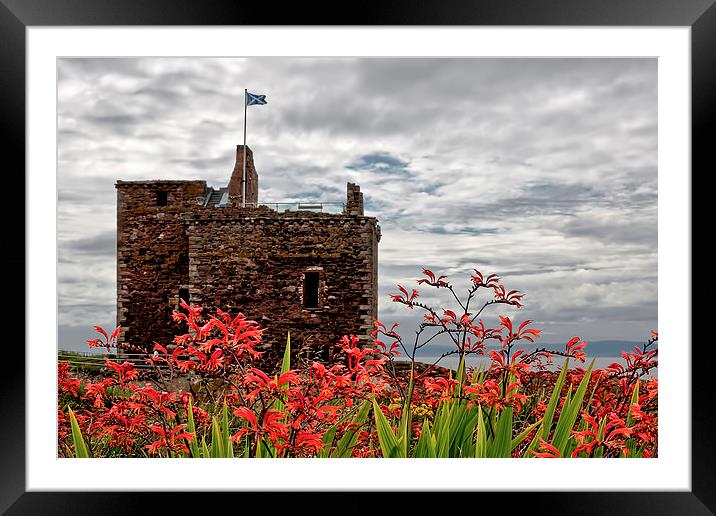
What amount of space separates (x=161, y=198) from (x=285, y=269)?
9.72ft

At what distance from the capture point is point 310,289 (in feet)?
27.8

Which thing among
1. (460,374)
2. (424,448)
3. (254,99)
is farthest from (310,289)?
(424,448)

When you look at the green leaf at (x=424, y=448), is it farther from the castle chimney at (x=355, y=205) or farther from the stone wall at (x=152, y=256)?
the stone wall at (x=152, y=256)

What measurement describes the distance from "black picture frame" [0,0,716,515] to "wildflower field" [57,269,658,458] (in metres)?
0.34

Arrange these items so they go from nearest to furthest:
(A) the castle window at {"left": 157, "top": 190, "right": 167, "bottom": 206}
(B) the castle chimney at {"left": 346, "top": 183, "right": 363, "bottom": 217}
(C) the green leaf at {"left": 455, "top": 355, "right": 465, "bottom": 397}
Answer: (C) the green leaf at {"left": 455, "top": 355, "right": 465, "bottom": 397} < (B) the castle chimney at {"left": 346, "top": 183, "right": 363, "bottom": 217} < (A) the castle window at {"left": 157, "top": 190, "right": 167, "bottom": 206}

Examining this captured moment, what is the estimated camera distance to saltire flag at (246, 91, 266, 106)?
6930 millimetres

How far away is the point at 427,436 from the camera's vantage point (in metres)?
2.48

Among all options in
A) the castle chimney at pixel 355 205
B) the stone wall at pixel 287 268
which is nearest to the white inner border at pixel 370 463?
the stone wall at pixel 287 268

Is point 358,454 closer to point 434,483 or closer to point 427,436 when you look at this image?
point 427,436

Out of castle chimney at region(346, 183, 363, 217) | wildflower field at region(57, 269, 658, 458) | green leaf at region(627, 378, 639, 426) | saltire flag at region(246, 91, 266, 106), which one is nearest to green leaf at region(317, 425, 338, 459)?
wildflower field at region(57, 269, 658, 458)

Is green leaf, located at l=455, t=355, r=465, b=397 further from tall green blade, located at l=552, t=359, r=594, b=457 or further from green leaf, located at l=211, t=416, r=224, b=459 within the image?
green leaf, located at l=211, t=416, r=224, b=459
